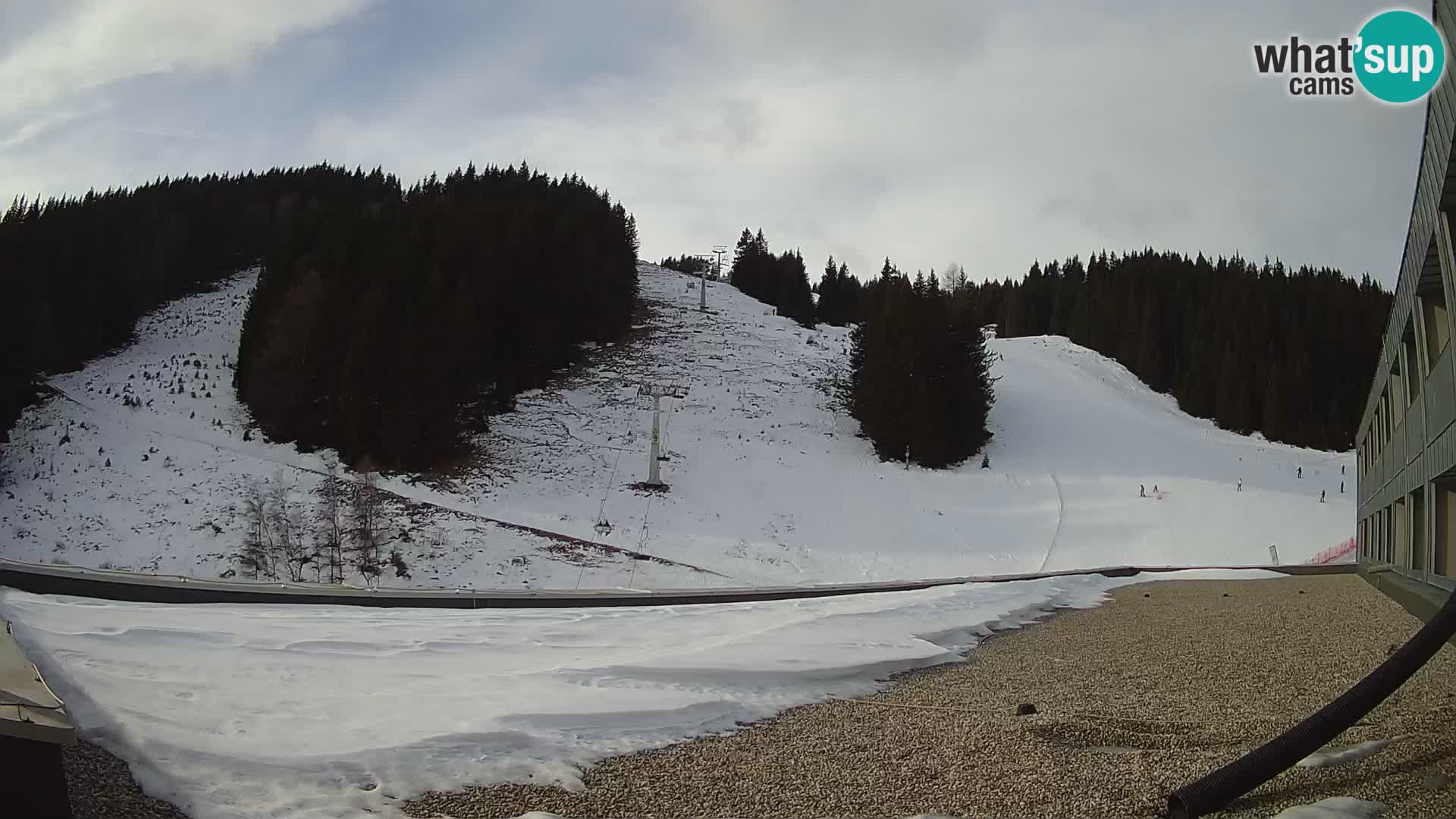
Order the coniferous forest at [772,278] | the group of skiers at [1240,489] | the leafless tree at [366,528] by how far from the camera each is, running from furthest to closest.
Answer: the coniferous forest at [772,278] < the group of skiers at [1240,489] < the leafless tree at [366,528]

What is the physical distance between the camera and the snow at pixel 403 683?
4.48 m

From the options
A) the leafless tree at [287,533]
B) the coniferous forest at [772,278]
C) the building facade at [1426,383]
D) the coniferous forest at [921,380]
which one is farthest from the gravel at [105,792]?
the coniferous forest at [772,278]

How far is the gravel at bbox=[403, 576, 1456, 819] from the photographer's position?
434 cm

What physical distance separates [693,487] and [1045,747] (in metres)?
27.6

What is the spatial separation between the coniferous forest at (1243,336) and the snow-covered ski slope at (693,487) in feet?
19.2

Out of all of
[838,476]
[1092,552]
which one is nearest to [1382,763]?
[1092,552]

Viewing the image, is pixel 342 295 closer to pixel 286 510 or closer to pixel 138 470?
pixel 138 470

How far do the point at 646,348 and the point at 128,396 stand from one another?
24.5 metres

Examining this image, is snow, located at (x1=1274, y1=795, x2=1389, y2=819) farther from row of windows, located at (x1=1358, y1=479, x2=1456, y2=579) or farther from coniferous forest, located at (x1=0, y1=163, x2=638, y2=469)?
coniferous forest, located at (x1=0, y1=163, x2=638, y2=469)

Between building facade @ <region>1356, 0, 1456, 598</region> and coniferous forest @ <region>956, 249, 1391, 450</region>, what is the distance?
109ft

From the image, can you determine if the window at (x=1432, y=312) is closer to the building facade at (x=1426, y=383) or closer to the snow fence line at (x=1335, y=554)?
the building facade at (x=1426, y=383)

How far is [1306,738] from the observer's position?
4145mm

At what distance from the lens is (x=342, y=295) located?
3825cm

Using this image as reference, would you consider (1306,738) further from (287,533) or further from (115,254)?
(115,254)
